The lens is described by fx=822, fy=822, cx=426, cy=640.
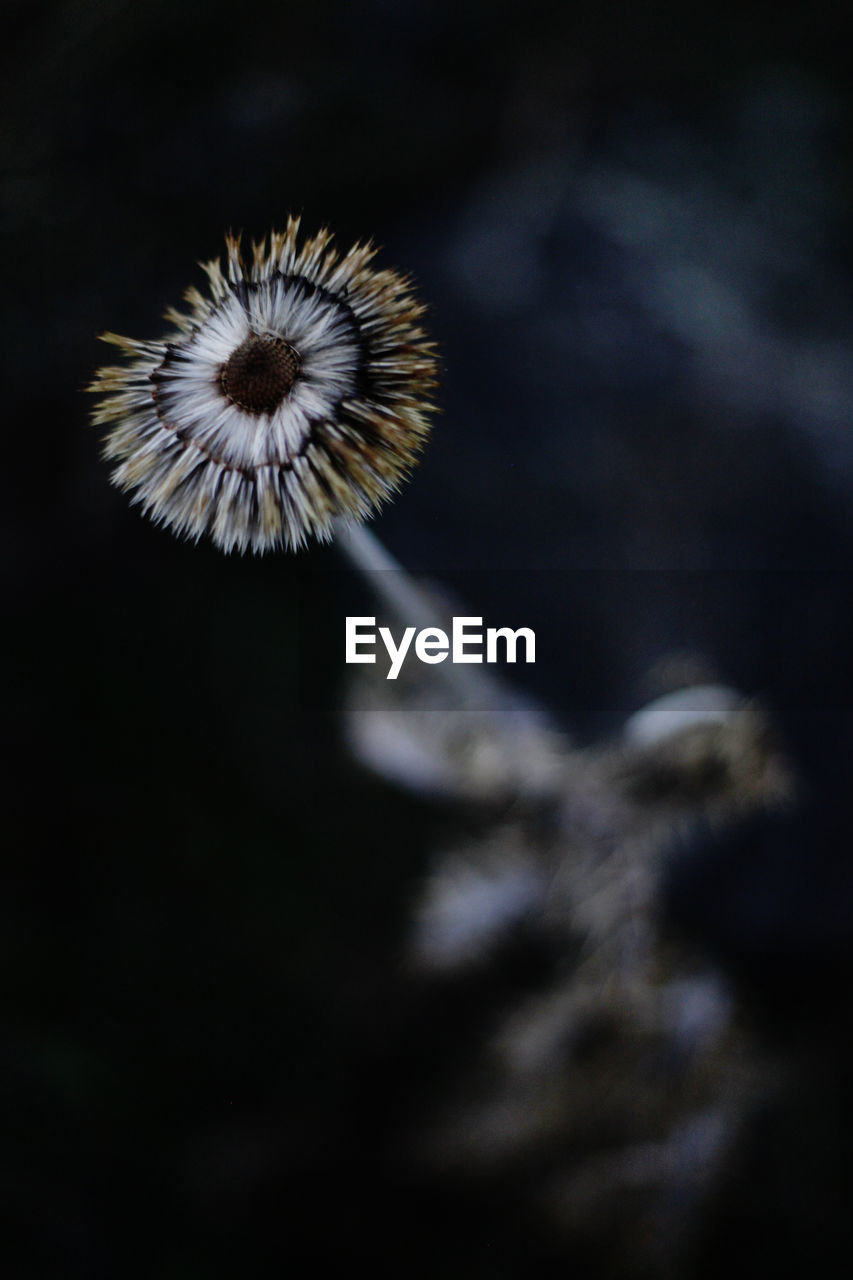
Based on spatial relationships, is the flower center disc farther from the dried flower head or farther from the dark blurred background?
the dark blurred background

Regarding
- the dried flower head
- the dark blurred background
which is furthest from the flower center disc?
the dark blurred background

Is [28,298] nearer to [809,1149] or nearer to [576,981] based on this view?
[576,981]

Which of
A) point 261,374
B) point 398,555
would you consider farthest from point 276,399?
point 398,555

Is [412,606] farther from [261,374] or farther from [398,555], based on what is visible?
[261,374]

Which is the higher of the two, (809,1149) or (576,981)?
(576,981)

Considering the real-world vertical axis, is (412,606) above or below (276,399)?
below

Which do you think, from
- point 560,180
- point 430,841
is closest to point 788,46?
point 560,180

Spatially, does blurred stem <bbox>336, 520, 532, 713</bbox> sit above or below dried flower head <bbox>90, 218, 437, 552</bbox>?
below
